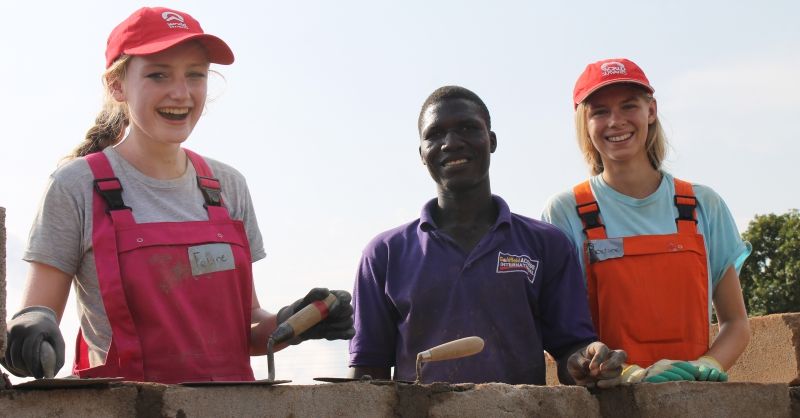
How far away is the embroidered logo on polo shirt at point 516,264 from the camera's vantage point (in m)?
4.27

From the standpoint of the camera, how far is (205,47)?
412 centimetres

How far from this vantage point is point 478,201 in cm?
453

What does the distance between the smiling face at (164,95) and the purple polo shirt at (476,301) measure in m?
0.95

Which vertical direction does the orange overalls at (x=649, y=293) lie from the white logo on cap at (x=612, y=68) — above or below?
below

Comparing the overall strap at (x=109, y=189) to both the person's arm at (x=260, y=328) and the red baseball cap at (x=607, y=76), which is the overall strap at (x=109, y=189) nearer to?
the person's arm at (x=260, y=328)

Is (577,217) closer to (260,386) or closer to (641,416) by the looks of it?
(641,416)

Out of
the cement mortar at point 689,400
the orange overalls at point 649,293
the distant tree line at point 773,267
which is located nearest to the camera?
the cement mortar at point 689,400

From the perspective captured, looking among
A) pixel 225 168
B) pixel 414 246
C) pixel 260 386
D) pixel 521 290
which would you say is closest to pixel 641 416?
pixel 521 290

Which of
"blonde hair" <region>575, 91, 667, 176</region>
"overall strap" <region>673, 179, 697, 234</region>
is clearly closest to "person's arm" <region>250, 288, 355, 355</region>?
"overall strap" <region>673, 179, 697, 234</region>

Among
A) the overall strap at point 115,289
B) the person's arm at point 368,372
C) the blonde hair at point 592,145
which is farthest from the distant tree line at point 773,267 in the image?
the overall strap at point 115,289

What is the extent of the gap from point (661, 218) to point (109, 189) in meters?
2.27

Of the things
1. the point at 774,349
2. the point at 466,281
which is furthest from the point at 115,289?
the point at 774,349

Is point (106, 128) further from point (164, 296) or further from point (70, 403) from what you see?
point (70, 403)

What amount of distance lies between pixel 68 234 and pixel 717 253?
8.71 feet
